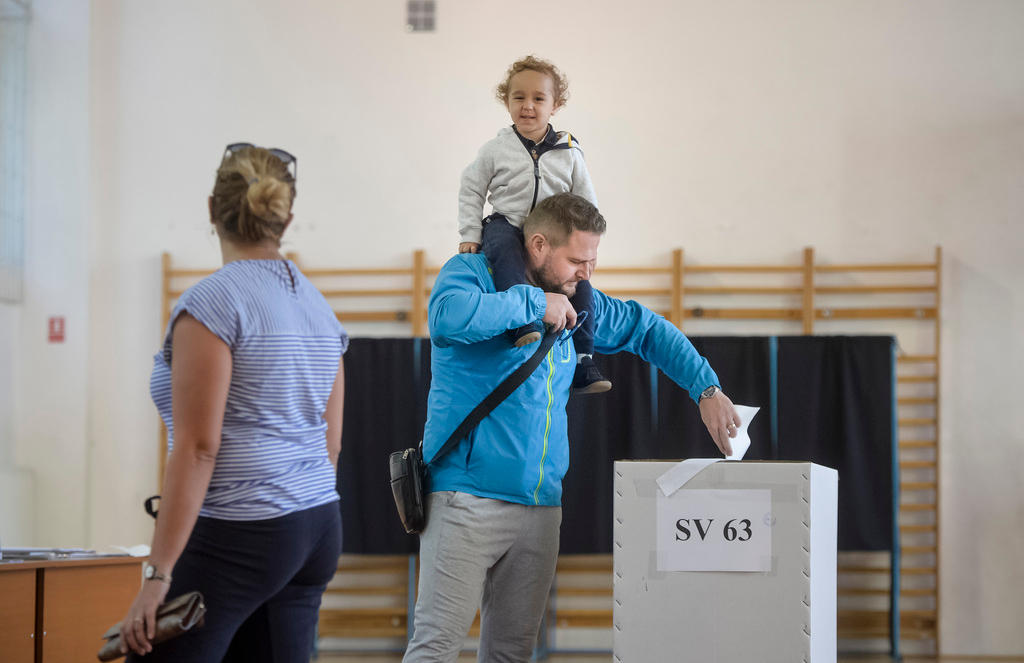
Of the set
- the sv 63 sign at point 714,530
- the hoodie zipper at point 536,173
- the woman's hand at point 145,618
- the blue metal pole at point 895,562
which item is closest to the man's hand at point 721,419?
the sv 63 sign at point 714,530

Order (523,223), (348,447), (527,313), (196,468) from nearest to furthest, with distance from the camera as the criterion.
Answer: (196,468)
(527,313)
(523,223)
(348,447)

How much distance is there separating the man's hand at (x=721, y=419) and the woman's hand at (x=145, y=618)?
3.80 ft

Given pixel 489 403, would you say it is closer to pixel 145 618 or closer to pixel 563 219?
pixel 563 219

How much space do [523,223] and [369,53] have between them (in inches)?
126

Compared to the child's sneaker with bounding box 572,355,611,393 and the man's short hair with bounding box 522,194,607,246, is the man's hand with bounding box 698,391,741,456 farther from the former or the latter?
the man's short hair with bounding box 522,194,607,246

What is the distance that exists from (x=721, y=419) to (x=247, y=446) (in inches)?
42.8

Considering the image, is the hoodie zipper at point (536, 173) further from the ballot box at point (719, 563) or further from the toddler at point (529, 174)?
the ballot box at point (719, 563)

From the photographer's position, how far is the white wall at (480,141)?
4.67m

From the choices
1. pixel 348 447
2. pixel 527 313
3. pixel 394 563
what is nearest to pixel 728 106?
pixel 348 447

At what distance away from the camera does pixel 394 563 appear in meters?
4.70

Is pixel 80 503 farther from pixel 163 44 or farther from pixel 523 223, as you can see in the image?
pixel 523 223

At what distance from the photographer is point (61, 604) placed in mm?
2529

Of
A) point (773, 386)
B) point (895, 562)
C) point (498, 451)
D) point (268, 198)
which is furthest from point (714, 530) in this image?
point (895, 562)

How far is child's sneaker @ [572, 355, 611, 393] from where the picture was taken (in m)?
2.10
